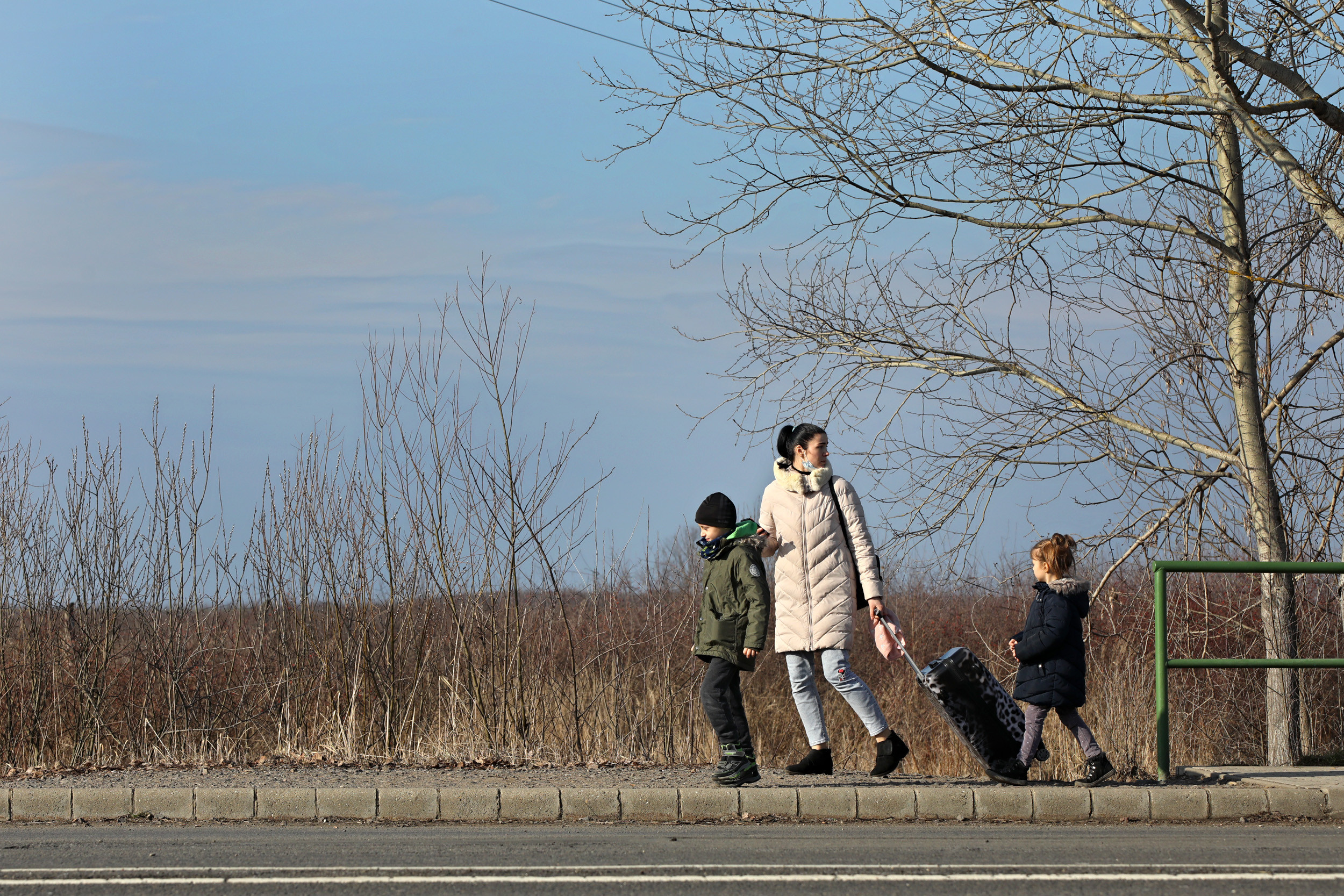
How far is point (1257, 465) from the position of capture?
10789 millimetres

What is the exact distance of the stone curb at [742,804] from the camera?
22.7 ft

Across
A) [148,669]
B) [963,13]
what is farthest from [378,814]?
[963,13]

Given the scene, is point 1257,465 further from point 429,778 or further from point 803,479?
point 429,778

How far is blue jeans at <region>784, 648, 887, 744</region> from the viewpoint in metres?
7.25

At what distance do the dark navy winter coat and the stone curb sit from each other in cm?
58

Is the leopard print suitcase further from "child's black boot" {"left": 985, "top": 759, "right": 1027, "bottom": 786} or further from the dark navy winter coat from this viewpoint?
the dark navy winter coat

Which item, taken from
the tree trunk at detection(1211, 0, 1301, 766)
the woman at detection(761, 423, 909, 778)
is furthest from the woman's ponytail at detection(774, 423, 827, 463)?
the tree trunk at detection(1211, 0, 1301, 766)

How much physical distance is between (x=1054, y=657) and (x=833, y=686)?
1.41 meters

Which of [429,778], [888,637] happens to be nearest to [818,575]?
[888,637]

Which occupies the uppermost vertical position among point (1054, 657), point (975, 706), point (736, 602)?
point (736, 602)

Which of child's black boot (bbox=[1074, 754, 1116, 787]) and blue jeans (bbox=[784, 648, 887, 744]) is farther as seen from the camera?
child's black boot (bbox=[1074, 754, 1116, 787])

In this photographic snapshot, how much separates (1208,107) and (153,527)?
10321 millimetres

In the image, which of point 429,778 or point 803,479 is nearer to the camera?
point 803,479

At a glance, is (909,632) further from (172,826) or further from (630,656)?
(172,826)
